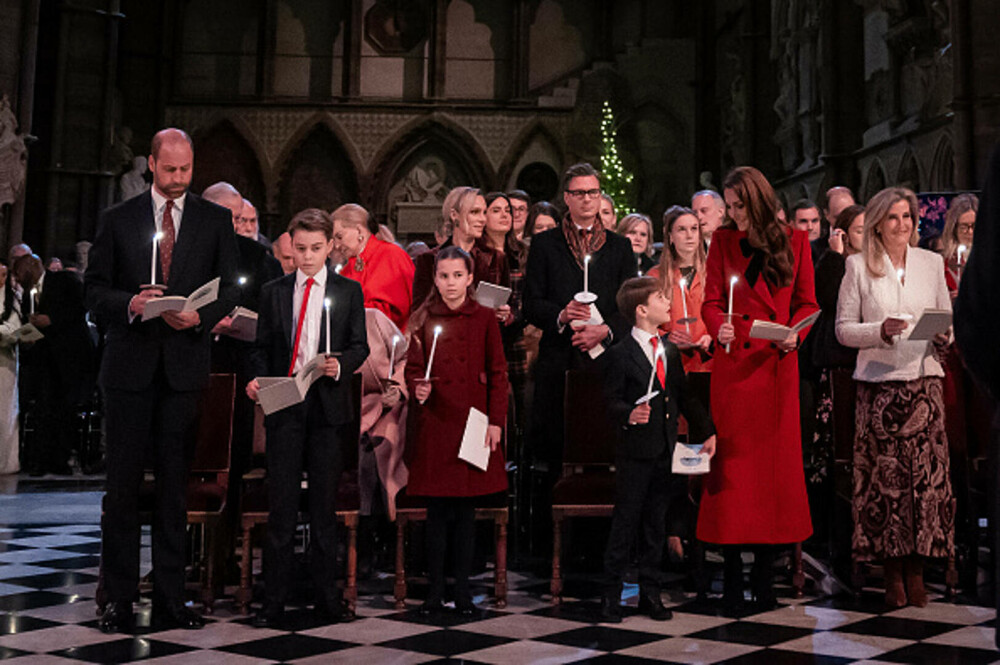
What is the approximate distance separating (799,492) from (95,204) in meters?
15.8

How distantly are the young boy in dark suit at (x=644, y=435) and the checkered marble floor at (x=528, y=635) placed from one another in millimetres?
190

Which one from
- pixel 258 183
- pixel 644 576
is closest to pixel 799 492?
pixel 644 576

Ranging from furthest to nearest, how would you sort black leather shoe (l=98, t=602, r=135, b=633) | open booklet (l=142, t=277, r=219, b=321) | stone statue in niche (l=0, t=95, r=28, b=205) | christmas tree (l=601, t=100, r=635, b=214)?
christmas tree (l=601, t=100, r=635, b=214), stone statue in niche (l=0, t=95, r=28, b=205), black leather shoe (l=98, t=602, r=135, b=633), open booklet (l=142, t=277, r=219, b=321)

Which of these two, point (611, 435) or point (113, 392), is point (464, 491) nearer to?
point (611, 435)

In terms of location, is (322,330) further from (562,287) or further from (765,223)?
(765,223)

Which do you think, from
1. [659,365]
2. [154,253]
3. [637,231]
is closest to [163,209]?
[154,253]

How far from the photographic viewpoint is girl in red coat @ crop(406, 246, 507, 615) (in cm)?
452

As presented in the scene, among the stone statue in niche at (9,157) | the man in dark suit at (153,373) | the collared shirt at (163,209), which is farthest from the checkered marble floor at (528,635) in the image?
the stone statue in niche at (9,157)

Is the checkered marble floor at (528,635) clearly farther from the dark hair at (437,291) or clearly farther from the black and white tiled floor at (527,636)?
the dark hair at (437,291)

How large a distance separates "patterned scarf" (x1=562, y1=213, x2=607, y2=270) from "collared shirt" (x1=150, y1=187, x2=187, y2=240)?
189 centimetres

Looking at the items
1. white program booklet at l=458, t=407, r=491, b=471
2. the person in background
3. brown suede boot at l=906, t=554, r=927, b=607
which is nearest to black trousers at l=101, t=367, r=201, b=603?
white program booklet at l=458, t=407, r=491, b=471

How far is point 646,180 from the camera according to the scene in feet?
69.4

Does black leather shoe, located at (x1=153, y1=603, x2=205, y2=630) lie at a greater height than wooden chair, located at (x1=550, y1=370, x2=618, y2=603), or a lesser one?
lesser

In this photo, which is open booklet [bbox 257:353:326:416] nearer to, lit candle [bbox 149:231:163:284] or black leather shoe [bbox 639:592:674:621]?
lit candle [bbox 149:231:163:284]
